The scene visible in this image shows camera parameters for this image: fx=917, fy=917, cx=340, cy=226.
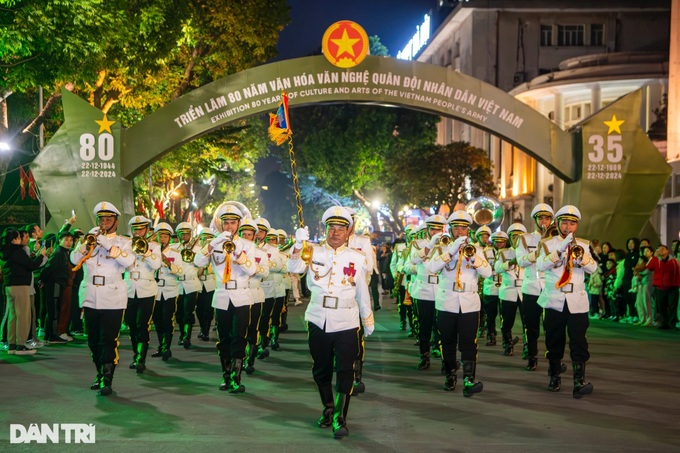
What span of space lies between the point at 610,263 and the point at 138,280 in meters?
14.3

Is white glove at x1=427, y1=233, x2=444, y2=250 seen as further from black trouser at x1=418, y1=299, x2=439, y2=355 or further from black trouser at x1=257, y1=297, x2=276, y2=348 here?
black trouser at x1=257, y1=297, x2=276, y2=348

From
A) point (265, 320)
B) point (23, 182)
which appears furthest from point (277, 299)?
point (23, 182)

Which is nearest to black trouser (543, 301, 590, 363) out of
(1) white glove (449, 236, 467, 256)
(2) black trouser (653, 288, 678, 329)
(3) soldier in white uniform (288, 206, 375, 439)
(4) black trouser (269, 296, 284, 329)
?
(1) white glove (449, 236, 467, 256)

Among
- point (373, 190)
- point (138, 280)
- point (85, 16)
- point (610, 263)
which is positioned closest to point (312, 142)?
point (373, 190)

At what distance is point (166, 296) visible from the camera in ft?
48.2

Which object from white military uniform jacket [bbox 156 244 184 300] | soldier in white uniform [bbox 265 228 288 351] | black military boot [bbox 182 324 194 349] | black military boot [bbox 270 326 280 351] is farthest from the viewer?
black military boot [bbox 182 324 194 349]

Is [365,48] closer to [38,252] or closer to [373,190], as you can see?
[38,252]

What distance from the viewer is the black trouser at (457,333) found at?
11.3 m

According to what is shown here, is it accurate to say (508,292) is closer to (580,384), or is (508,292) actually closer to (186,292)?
(580,384)

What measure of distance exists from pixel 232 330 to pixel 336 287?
108 inches

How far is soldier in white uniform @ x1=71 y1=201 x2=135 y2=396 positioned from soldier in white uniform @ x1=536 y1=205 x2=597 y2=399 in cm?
521

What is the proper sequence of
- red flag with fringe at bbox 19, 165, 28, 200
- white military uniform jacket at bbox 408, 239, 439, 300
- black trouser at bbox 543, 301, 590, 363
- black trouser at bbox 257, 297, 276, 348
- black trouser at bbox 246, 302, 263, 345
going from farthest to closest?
red flag with fringe at bbox 19, 165, 28, 200 → black trouser at bbox 257, 297, 276, 348 → white military uniform jacket at bbox 408, 239, 439, 300 → black trouser at bbox 246, 302, 263, 345 → black trouser at bbox 543, 301, 590, 363

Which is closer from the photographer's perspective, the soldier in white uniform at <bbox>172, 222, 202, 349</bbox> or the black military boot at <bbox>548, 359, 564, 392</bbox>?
the black military boot at <bbox>548, 359, 564, 392</bbox>

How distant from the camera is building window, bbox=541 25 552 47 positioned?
207 feet
